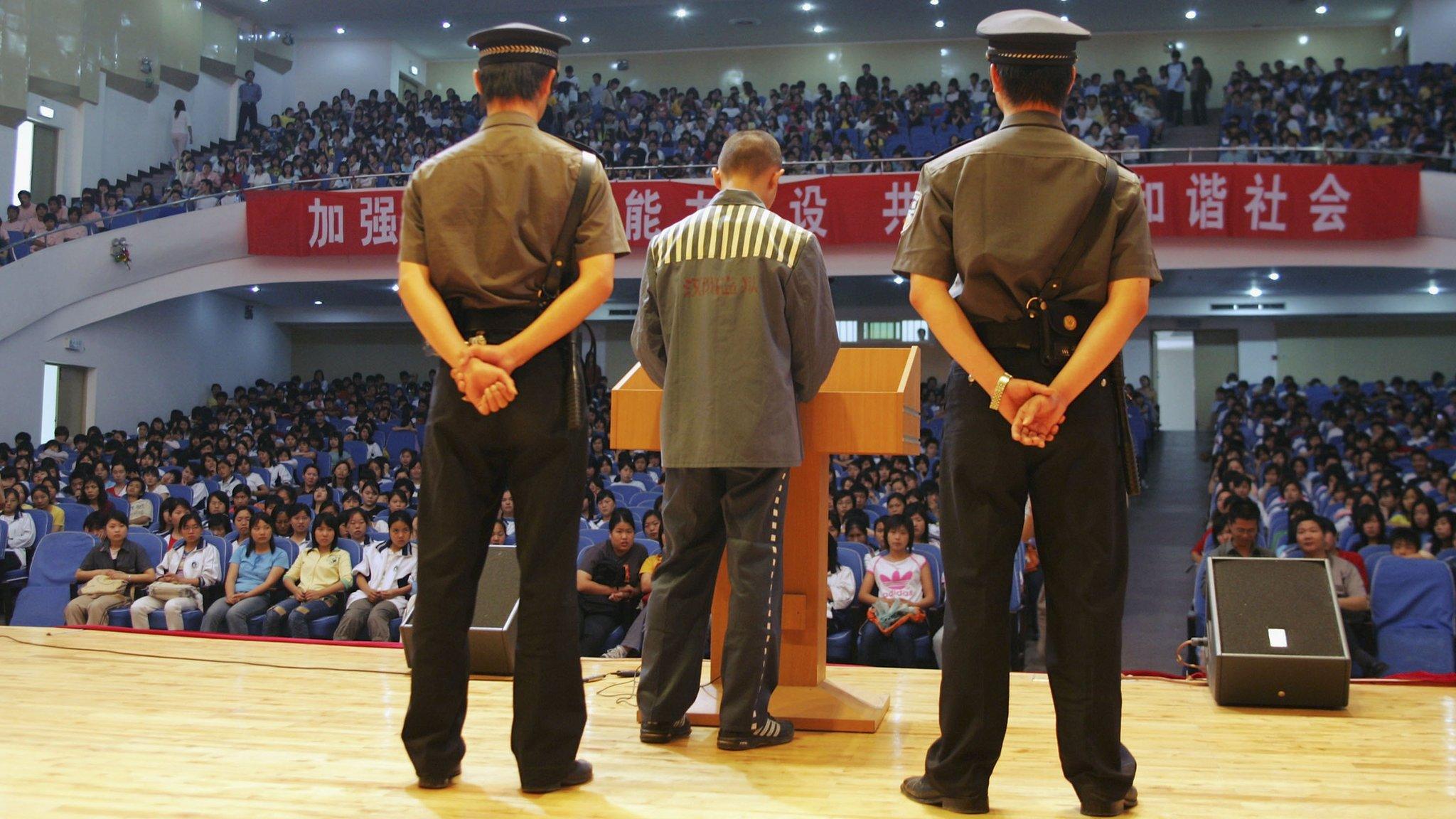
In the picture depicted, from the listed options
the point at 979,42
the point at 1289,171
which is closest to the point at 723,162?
the point at 1289,171

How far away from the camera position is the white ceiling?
16.4 m

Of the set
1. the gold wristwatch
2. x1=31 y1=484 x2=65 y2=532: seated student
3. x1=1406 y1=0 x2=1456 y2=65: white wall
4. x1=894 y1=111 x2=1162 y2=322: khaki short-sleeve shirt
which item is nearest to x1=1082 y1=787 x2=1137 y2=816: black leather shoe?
the gold wristwatch

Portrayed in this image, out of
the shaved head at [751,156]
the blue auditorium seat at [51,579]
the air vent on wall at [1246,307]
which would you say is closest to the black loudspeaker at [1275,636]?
the shaved head at [751,156]

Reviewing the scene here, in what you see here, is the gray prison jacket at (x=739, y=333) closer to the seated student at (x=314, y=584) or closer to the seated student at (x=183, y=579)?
the seated student at (x=314, y=584)

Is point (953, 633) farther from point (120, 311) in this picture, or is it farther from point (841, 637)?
point (120, 311)

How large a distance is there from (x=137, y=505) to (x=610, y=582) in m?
5.36

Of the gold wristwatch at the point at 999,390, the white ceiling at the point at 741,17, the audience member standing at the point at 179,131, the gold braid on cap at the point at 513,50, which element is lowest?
the gold wristwatch at the point at 999,390

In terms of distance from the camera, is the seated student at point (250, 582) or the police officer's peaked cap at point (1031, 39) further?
the seated student at point (250, 582)

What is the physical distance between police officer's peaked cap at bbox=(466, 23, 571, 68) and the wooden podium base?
1536 millimetres

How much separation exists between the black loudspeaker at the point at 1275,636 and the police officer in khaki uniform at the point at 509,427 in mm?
1897

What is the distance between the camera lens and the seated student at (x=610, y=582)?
543 cm

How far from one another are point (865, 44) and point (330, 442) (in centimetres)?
1108

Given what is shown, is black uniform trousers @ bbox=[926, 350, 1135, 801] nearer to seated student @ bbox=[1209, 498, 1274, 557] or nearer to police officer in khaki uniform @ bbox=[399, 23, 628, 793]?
police officer in khaki uniform @ bbox=[399, 23, 628, 793]

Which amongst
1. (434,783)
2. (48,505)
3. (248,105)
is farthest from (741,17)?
(434,783)
